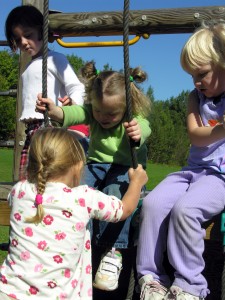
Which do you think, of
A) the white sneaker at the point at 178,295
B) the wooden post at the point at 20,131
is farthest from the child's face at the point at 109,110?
the wooden post at the point at 20,131

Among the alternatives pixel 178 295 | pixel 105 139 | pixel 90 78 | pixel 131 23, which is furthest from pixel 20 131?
pixel 178 295

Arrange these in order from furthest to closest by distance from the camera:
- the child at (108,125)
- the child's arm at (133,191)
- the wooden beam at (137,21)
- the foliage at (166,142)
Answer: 1. the foliage at (166,142)
2. the wooden beam at (137,21)
3. the child at (108,125)
4. the child's arm at (133,191)

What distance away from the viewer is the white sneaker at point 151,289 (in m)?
2.21

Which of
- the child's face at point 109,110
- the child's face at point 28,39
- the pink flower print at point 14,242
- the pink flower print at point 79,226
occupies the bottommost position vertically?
the pink flower print at point 14,242

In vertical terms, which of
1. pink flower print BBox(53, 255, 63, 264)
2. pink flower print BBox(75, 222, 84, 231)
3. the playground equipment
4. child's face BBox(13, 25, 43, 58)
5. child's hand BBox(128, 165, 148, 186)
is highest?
the playground equipment

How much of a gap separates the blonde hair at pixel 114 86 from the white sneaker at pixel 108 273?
0.79 m

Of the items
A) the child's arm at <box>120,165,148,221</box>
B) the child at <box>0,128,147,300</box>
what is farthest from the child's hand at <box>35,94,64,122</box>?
the child's arm at <box>120,165,148,221</box>

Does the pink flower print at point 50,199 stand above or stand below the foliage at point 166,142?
above

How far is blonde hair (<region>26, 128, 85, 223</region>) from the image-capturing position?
2096 mm

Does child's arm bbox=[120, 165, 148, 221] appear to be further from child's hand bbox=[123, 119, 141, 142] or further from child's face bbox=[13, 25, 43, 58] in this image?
child's face bbox=[13, 25, 43, 58]

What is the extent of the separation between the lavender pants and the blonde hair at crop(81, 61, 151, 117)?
541 mm

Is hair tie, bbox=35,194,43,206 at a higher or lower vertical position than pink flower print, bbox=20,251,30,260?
higher

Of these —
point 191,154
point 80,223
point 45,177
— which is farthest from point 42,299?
point 191,154

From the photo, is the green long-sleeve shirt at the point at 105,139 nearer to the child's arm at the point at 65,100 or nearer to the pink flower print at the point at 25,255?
the child's arm at the point at 65,100
